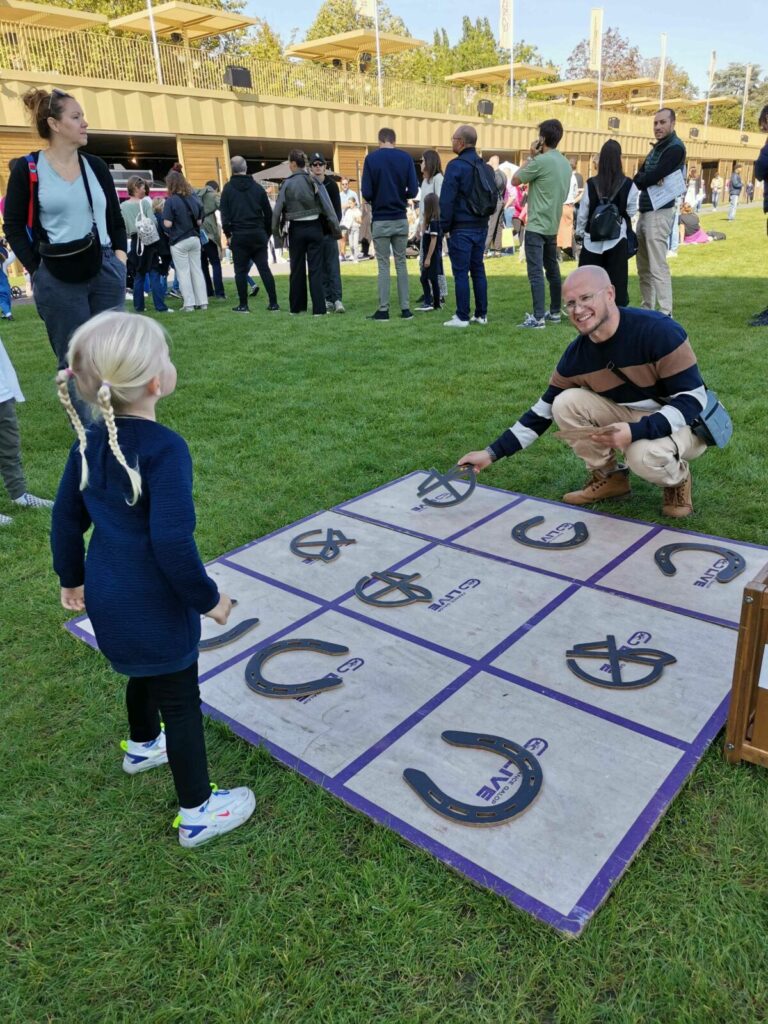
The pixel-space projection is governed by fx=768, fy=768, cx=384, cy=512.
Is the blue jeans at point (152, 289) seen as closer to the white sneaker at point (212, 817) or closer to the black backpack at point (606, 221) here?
the black backpack at point (606, 221)

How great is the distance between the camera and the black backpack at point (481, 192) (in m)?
7.40

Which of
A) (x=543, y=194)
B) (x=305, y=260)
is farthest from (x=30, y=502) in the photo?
(x=305, y=260)

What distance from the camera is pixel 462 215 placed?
24.9ft

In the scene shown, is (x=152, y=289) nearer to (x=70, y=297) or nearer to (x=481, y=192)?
(x=481, y=192)

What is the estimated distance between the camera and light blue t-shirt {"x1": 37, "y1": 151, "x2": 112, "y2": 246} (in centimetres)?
412

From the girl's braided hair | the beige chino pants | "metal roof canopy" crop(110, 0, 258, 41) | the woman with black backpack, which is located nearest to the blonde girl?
the girl's braided hair

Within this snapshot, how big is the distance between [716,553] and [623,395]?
33.7 inches

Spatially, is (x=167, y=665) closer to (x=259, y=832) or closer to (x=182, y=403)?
(x=259, y=832)

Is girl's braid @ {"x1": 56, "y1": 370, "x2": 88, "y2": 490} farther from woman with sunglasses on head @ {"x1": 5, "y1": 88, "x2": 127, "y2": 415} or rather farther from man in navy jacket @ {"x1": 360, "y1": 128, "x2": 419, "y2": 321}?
man in navy jacket @ {"x1": 360, "y1": 128, "x2": 419, "y2": 321}

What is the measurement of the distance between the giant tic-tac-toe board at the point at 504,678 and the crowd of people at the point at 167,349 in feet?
1.23

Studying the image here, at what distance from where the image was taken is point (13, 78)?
18609mm

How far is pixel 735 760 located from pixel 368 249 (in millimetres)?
18245

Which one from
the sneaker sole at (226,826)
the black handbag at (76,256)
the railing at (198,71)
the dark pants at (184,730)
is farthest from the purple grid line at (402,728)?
the railing at (198,71)

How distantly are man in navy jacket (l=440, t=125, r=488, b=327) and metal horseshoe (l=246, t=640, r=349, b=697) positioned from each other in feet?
18.5
